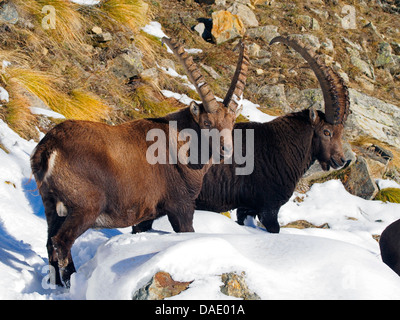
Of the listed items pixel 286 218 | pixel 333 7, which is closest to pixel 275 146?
pixel 286 218

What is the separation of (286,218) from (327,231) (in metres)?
1.26

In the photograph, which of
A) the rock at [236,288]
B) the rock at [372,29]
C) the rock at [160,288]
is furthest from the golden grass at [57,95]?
the rock at [372,29]

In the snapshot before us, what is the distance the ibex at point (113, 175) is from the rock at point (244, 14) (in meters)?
10.1

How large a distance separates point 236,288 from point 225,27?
11.9m

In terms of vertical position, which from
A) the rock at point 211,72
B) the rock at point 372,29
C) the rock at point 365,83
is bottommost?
the rock at point 365,83

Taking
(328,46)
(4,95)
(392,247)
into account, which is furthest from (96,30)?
(328,46)

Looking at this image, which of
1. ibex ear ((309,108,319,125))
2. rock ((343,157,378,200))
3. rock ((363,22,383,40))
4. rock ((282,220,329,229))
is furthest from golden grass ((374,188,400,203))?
rock ((363,22,383,40))

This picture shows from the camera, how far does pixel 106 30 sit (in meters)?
10.6

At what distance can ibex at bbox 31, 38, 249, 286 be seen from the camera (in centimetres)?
412

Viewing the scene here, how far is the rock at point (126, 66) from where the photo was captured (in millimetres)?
9953

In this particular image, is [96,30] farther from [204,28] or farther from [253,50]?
[253,50]

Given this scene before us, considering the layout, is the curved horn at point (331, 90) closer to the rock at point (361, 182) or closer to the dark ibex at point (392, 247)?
the dark ibex at point (392, 247)

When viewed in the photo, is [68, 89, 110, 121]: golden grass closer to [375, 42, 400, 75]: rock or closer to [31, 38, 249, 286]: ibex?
[31, 38, 249, 286]: ibex

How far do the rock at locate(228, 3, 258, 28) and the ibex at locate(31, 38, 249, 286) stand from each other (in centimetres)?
1006
